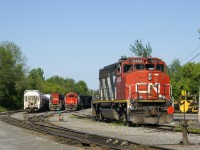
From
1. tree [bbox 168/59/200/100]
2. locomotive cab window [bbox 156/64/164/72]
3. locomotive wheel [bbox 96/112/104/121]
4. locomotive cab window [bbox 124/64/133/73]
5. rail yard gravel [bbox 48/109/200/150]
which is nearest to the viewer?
rail yard gravel [bbox 48/109/200/150]

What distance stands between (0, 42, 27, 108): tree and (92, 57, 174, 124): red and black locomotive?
192 ft

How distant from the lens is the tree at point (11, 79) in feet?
273

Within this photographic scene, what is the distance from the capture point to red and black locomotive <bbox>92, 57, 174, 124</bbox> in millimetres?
24453

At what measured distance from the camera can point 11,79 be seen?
8488 centimetres

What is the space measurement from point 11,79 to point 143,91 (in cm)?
6319

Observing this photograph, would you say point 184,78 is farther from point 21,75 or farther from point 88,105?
point 21,75

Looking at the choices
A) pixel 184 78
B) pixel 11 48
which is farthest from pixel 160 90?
pixel 11 48

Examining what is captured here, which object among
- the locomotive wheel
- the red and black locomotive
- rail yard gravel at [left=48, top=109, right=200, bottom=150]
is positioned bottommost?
rail yard gravel at [left=48, top=109, right=200, bottom=150]

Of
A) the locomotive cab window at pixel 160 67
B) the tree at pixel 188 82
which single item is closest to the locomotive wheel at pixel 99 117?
the locomotive cab window at pixel 160 67

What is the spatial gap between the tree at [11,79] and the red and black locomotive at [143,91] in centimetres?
5848

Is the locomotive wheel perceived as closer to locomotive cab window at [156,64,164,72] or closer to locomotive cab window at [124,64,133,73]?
locomotive cab window at [124,64,133,73]

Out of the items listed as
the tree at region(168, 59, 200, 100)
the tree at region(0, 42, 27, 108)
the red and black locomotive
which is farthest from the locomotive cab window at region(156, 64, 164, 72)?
the tree at region(0, 42, 27, 108)

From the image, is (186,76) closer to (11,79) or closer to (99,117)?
(11,79)

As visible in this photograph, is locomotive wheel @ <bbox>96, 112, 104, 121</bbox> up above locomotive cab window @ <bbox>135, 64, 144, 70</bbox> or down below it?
below
